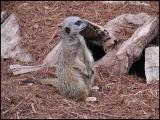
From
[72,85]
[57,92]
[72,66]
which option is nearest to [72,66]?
[72,66]

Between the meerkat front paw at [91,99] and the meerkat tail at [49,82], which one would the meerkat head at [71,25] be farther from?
the meerkat front paw at [91,99]

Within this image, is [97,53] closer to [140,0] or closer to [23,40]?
[23,40]

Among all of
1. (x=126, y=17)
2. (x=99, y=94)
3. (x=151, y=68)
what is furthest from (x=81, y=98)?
(x=126, y=17)

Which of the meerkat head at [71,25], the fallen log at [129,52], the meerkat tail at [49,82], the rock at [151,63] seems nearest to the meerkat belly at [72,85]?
the meerkat tail at [49,82]

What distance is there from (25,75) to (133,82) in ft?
4.33

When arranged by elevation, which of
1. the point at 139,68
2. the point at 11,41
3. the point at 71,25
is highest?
the point at 71,25

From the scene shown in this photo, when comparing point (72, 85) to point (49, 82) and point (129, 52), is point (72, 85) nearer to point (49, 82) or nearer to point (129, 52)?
point (49, 82)

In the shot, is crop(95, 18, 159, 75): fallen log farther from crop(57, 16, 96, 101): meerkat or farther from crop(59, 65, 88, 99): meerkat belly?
crop(59, 65, 88, 99): meerkat belly

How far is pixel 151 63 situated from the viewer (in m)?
5.91

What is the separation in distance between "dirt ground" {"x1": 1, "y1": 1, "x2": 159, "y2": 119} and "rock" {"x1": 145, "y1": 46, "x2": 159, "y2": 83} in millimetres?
113

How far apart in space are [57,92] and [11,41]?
6.39 ft

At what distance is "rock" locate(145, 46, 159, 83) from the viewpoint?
5.79m

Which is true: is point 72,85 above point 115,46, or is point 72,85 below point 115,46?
below

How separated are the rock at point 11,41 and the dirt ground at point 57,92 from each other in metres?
0.09
